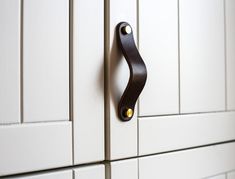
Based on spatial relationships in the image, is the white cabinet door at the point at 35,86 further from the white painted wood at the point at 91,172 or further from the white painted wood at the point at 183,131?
the white painted wood at the point at 183,131

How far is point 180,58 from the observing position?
0.62 meters

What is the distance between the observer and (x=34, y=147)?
0.43 metres

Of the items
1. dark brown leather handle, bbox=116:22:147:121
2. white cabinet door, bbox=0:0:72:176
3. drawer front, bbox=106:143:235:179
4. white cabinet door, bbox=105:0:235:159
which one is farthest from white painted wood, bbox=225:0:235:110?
white cabinet door, bbox=0:0:72:176

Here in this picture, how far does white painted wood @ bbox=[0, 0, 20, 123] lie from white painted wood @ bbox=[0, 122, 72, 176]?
2 centimetres

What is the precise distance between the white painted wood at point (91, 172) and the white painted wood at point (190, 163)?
80mm

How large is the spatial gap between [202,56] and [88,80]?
0.96ft

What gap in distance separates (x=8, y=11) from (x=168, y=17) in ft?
1.01

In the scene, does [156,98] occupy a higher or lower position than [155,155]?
higher

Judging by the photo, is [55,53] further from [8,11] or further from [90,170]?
[90,170]

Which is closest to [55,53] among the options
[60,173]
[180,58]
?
[60,173]

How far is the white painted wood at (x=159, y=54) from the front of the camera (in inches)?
22.1

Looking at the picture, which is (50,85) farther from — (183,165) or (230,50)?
(230,50)

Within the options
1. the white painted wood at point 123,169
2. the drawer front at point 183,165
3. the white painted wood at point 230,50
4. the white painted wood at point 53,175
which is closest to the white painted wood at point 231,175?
the drawer front at point 183,165

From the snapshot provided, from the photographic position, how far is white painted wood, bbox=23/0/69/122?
0.42m
